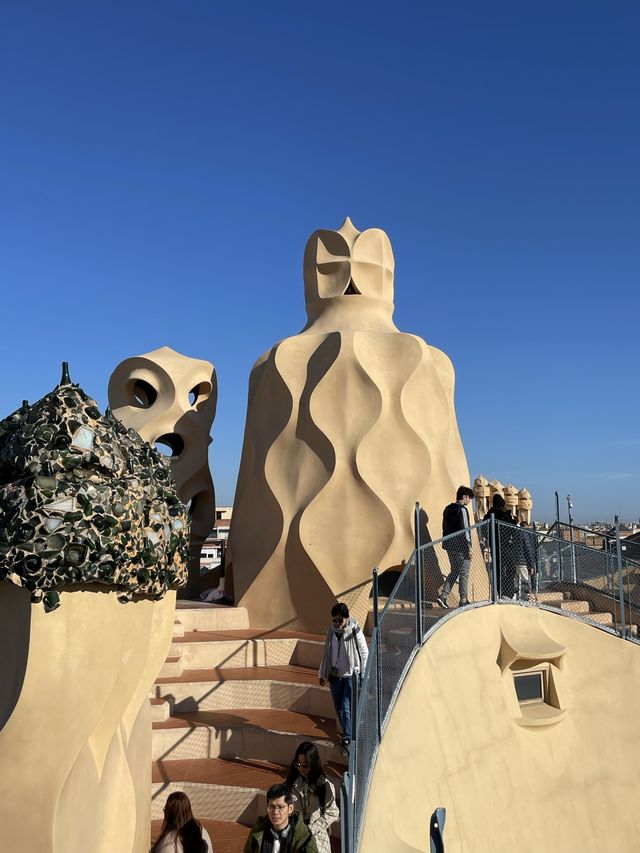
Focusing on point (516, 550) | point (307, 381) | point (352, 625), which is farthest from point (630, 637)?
point (307, 381)

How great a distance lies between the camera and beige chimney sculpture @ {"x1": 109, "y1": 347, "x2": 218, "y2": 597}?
13.0 meters

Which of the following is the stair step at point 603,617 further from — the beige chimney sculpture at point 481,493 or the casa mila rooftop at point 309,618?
the beige chimney sculpture at point 481,493

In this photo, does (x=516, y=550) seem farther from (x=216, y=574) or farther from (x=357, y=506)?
(x=216, y=574)

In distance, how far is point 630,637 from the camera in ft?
32.2

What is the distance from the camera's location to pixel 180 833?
166 inches

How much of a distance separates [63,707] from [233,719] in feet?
15.4

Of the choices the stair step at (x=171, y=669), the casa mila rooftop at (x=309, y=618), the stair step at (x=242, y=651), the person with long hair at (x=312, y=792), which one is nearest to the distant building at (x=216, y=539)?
the casa mila rooftop at (x=309, y=618)

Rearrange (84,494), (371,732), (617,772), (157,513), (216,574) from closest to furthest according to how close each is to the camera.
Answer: (84,494) < (157,513) < (371,732) < (617,772) < (216,574)

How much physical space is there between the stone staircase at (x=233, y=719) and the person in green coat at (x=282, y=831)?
2.24 metres

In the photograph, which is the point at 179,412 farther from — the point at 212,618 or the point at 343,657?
the point at 343,657

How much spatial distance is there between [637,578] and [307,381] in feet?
18.5

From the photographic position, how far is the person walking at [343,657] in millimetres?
6680

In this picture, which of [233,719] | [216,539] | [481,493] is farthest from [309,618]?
[216,539]

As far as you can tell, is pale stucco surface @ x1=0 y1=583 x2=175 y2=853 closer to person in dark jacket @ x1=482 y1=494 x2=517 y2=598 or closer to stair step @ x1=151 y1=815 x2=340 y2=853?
stair step @ x1=151 y1=815 x2=340 y2=853
